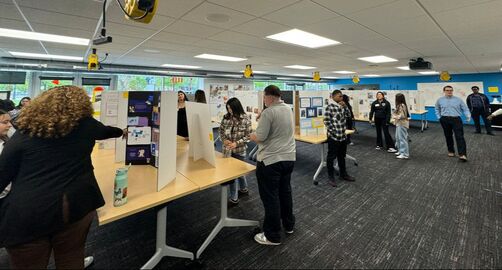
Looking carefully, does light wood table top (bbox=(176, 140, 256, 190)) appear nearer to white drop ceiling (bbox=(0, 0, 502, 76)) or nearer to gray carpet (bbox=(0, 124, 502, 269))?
gray carpet (bbox=(0, 124, 502, 269))

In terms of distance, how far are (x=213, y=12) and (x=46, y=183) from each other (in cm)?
245

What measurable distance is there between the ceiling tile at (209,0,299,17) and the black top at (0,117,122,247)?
2048mm

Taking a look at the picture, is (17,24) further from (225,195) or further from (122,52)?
(225,195)

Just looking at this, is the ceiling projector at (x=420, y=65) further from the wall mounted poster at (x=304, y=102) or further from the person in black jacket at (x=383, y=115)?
the wall mounted poster at (x=304, y=102)

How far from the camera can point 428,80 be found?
1134 cm

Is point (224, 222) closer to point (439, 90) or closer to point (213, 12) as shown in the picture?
point (213, 12)

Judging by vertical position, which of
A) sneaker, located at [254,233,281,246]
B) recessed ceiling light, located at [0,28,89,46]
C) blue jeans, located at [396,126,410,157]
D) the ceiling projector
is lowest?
sneaker, located at [254,233,281,246]

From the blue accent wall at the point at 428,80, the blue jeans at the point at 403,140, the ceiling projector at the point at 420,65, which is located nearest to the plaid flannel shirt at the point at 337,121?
the blue jeans at the point at 403,140

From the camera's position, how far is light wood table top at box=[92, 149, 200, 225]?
4.28ft

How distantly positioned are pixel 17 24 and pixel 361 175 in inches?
233

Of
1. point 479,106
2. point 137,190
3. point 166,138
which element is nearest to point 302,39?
point 166,138

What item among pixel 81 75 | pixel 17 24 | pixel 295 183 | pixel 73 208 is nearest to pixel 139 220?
pixel 73 208

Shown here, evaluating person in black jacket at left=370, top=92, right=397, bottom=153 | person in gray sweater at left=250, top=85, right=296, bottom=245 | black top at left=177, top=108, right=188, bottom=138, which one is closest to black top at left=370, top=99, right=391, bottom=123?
person in black jacket at left=370, top=92, right=397, bottom=153

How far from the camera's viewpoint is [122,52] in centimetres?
498
